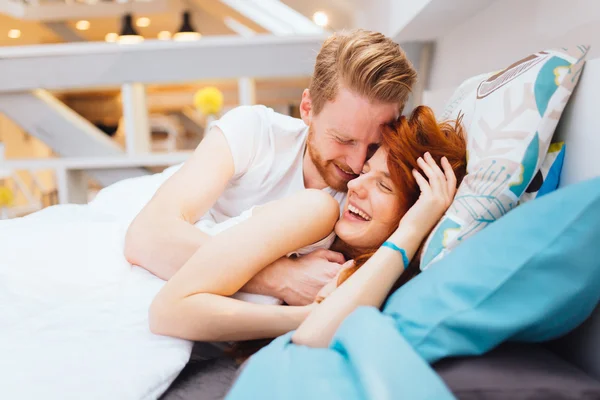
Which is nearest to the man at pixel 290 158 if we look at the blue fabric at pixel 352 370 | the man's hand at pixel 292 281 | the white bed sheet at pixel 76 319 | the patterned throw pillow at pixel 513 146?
the man's hand at pixel 292 281

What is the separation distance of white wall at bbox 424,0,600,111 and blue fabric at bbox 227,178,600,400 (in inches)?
21.8

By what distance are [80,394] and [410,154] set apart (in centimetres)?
85

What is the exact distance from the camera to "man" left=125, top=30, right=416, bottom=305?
1134mm

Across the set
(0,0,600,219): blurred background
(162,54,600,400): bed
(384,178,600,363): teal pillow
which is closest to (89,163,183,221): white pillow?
(162,54,600,400): bed

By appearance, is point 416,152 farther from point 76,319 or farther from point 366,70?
point 76,319

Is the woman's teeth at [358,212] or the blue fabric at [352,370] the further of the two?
the woman's teeth at [358,212]

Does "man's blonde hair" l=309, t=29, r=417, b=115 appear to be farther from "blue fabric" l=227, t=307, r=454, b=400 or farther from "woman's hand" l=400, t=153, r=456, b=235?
"blue fabric" l=227, t=307, r=454, b=400

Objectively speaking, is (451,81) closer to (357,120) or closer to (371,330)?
(357,120)

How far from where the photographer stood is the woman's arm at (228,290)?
936mm

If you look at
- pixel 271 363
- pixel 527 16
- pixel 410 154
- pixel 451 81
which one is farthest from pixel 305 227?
pixel 451 81

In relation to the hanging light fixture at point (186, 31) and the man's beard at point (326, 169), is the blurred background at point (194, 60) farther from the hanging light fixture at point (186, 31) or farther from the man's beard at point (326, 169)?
the man's beard at point (326, 169)

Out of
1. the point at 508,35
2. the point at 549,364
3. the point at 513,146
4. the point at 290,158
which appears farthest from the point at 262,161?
the point at 549,364

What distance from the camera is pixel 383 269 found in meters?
0.88

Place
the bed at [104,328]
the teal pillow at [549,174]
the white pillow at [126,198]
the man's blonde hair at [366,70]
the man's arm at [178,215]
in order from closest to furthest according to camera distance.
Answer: the bed at [104,328] → the teal pillow at [549,174] → the man's arm at [178,215] → the man's blonde hair at [366,70] → the white pillow at [126,198]
